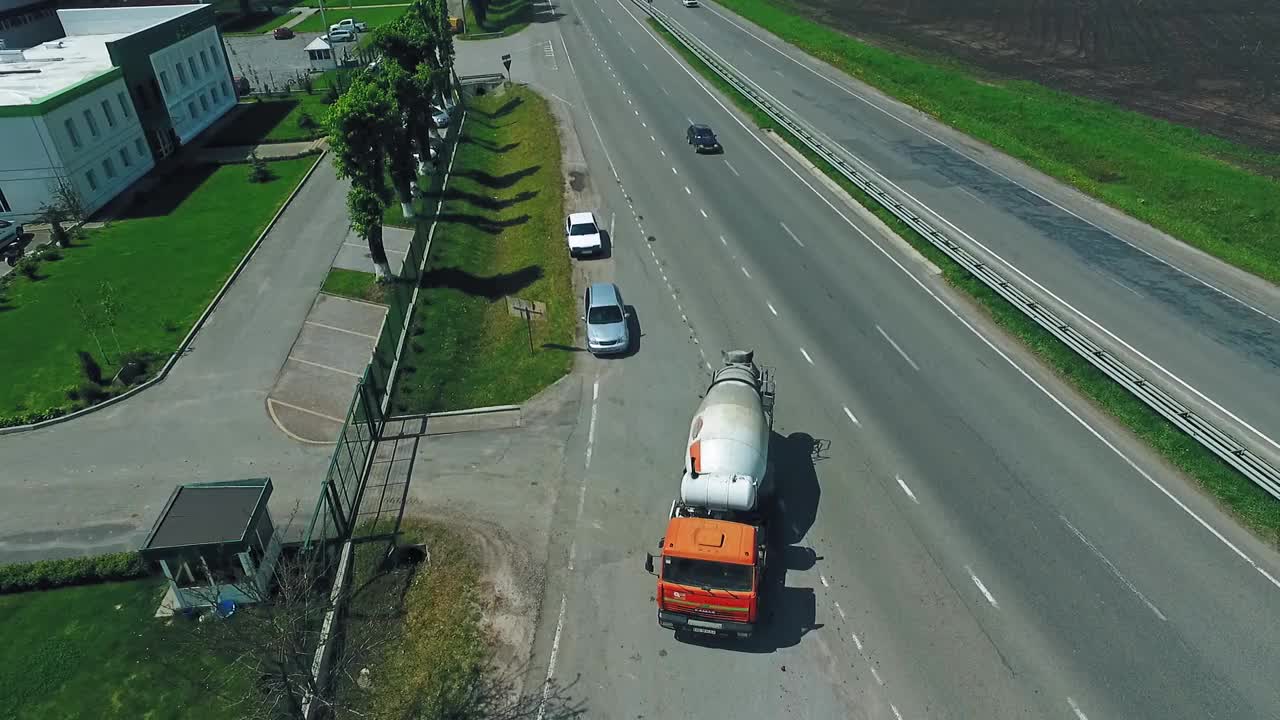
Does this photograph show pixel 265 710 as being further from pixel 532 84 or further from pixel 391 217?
pixel 532 84

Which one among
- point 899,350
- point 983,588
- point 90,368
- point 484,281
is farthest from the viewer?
point 484,281

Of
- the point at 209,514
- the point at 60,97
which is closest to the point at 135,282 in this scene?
the point at 60,97

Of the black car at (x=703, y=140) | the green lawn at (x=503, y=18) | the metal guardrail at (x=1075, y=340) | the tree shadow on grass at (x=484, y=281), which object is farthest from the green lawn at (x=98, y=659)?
the green lawn at (x=503, y=18)

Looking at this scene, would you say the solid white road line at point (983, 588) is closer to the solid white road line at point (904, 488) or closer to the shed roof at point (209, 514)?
the solid white road line at point (904, 488)

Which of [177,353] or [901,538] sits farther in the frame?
[177,353]

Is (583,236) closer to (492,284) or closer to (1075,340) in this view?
(492,284)

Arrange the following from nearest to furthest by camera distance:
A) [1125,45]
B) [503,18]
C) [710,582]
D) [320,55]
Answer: [710,582] → [1125,45] → [320,55] → [503,18]
